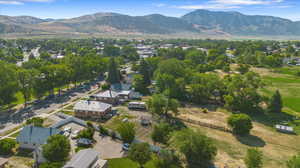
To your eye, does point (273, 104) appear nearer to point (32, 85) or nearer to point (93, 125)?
point (93, 125)

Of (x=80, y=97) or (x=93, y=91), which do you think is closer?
(x=80, y=97)

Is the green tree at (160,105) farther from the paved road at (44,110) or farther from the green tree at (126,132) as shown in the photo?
the paved road at (44,110)

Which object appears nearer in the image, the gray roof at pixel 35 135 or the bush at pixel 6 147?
the bush at pixel 6 147

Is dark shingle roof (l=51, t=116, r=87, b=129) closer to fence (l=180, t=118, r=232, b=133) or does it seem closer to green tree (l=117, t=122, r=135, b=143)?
green tree (l=117, t=122, r=135, b=143)

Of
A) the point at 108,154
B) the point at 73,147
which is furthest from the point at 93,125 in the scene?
the point at 108,154

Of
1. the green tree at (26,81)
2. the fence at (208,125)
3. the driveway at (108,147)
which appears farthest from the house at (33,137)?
the fence at (208,125)

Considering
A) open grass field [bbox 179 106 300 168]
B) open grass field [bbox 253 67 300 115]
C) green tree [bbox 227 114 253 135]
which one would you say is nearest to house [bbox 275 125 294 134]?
open grass field [bbox 179 106 300 168]
